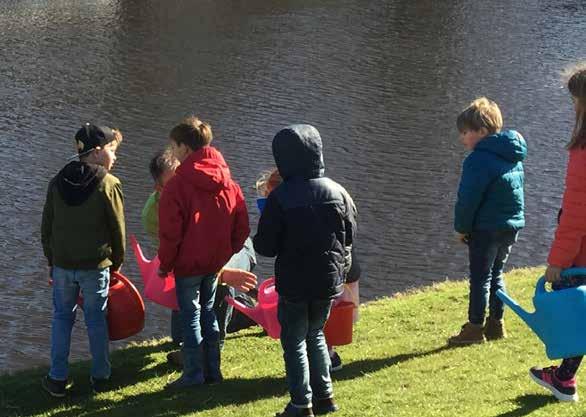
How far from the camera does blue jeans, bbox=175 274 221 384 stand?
5.80 m

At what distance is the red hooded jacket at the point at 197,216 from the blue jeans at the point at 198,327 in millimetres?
109

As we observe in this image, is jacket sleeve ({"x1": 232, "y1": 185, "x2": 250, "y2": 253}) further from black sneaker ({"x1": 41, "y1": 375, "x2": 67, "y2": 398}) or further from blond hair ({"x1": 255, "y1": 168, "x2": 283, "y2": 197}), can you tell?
black sneaker ({"x1": 41, "y1": 375, "x2": 67, "y2": 398})

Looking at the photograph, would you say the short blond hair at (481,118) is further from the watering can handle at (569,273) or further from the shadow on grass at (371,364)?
the shadow on grass at (371,364)

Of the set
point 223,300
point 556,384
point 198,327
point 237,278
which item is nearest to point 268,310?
point 237,278

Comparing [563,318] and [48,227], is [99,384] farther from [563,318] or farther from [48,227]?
[563,318]

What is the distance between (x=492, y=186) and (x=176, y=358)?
8.33ft

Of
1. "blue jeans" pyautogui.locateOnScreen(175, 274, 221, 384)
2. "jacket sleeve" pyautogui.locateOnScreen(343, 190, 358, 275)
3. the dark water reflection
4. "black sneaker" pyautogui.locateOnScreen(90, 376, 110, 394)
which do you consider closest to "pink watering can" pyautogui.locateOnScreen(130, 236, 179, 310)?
"blue jeans" pyautogui.locateOnScreen(175, 274, 221, 384)

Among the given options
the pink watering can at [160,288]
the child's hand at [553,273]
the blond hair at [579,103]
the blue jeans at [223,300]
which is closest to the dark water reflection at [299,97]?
the blue jeans at [223,300]

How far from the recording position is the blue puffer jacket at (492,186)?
6004mm

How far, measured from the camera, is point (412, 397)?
213 inches

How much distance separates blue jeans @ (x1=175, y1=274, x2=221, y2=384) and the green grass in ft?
0.46

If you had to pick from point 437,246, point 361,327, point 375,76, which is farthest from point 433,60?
point 361,327

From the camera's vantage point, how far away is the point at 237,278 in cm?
607

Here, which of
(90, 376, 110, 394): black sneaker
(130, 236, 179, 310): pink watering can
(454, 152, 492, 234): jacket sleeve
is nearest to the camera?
(454, 152, 492, 234): jacket sleeve
